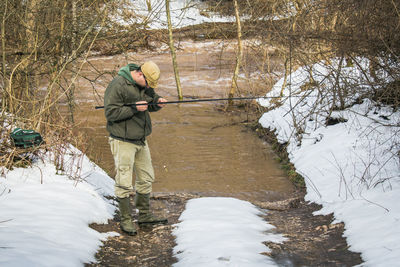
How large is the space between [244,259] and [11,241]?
1.97 meters

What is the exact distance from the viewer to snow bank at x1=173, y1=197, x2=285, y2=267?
12.8 ft

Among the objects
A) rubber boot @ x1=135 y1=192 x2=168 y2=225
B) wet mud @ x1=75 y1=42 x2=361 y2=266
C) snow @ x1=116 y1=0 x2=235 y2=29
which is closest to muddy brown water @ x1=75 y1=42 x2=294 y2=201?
wet mud @ x1=75 y1=42 x2=361 y2=266

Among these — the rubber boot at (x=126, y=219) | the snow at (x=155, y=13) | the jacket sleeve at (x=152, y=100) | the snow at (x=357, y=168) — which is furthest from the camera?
the snow at (x=155, y=13)

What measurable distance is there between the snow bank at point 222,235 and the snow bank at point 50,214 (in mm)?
921

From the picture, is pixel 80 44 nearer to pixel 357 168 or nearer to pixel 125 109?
pixel 125 109

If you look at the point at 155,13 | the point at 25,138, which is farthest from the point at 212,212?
the point at 155,13

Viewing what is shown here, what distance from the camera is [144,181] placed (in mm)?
5465

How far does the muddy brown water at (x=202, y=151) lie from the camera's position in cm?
831

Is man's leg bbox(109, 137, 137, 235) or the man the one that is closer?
the man

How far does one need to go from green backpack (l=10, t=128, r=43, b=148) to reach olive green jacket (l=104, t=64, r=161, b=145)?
185 centimetres

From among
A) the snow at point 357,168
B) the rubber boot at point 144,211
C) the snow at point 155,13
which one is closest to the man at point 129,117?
the rubber boot at point 144,211

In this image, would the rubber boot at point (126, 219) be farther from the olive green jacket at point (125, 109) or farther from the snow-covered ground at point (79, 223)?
the olive green jacket at point (125, 109)

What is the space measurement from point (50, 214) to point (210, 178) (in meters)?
4.40

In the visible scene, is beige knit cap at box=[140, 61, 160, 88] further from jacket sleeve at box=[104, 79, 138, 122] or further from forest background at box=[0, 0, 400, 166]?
forest background at box=[0, 0, 400, 166]
